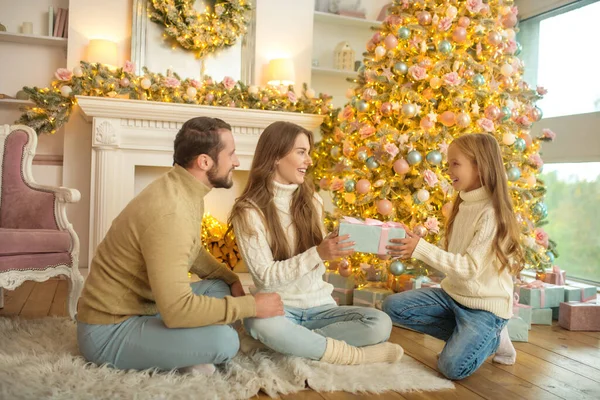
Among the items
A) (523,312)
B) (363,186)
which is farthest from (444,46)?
(523,312)

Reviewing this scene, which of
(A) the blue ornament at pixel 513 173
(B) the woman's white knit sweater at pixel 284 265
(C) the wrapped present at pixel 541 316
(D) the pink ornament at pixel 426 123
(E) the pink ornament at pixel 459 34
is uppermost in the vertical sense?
(E) the pink ornament at pixel 459 34

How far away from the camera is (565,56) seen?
4.66m

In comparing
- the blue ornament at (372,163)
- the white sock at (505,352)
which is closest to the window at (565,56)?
the blue ornament at (372,163)

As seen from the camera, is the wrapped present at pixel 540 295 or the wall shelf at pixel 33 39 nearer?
the wrapped present at pixel 540 295

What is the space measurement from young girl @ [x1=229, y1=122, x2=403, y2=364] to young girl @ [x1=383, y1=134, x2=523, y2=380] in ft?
0.75

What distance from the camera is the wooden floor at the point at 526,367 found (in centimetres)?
191

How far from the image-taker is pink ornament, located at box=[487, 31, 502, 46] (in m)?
3.38

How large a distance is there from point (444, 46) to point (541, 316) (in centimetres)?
162

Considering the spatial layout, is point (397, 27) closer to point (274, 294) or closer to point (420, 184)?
point (420, 184)

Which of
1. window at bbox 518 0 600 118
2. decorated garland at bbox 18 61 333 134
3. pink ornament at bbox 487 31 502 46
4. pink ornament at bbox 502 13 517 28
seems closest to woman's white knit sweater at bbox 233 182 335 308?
pink ornament at bbox 487 31 502 46

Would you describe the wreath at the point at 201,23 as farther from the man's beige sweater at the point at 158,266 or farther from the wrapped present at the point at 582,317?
the wrapped present at the point at 582,317

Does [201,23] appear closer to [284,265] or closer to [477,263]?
[284,265]

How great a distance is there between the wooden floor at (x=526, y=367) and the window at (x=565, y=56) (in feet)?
7.51

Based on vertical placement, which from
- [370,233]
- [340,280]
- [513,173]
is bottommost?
[340,280]
